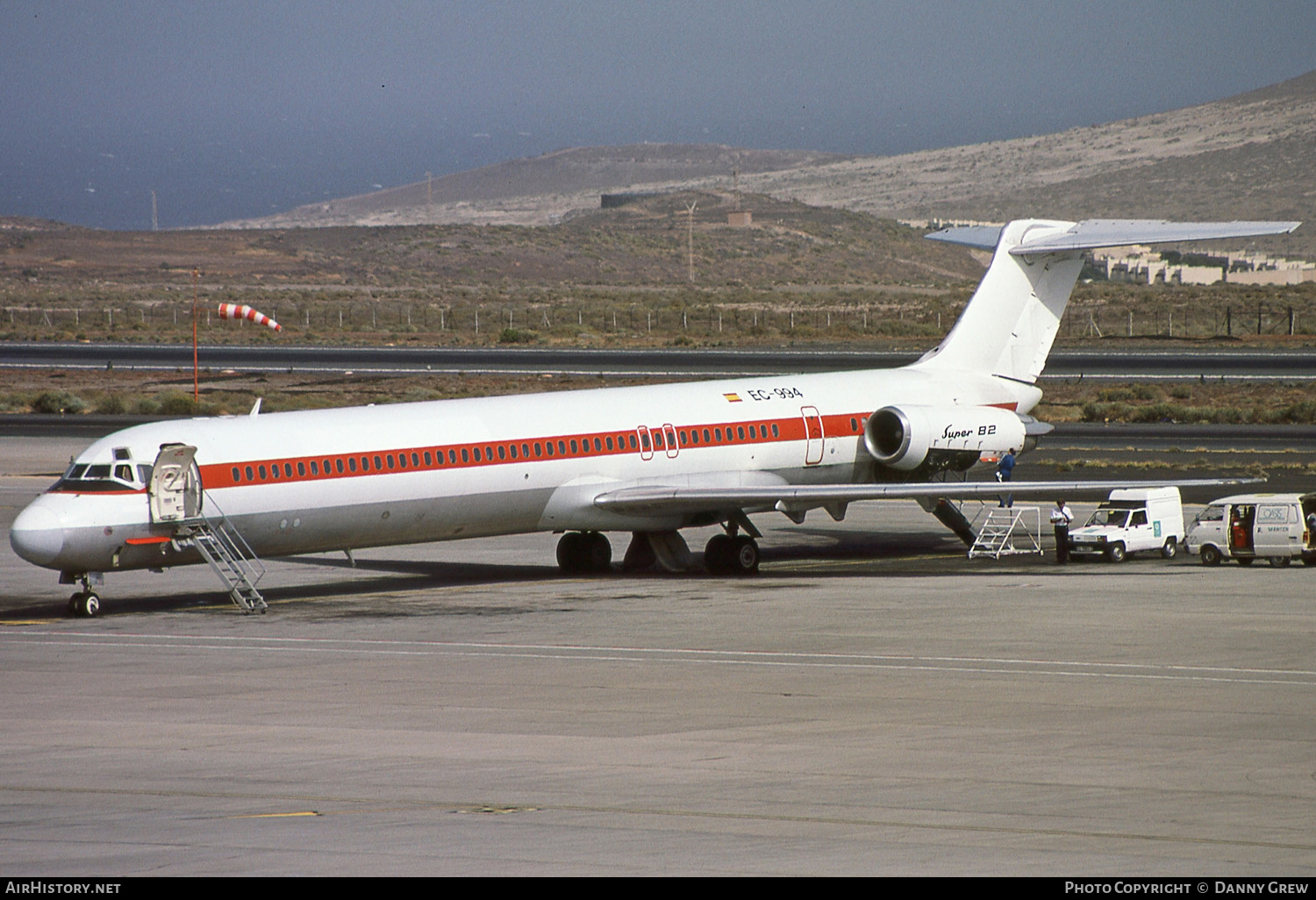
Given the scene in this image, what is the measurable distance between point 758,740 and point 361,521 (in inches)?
493

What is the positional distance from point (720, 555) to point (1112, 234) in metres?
11.0

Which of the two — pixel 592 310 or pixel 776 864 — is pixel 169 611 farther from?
pixel 592 310

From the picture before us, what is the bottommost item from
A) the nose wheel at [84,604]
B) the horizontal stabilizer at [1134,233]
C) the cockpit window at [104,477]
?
the nose wheel at [84,604]

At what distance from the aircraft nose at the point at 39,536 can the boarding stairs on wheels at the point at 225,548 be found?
1808 millimetres

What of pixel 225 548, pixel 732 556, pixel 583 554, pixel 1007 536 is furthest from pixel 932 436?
pixel 225 548

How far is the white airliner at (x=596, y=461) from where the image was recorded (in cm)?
2539

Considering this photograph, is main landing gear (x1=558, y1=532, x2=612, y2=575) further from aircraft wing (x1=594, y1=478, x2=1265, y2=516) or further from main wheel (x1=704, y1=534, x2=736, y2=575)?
main wheel (x1=704, y1=534, x2=736, y2=575)

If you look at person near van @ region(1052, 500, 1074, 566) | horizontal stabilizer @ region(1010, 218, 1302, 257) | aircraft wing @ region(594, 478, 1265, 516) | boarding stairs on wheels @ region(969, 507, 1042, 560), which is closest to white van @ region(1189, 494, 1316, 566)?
aircraft wing @ region(594, 478, 1265, 516)

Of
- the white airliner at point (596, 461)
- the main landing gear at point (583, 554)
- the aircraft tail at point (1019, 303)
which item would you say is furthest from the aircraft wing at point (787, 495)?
the aircraft tail at point (1019, 303)

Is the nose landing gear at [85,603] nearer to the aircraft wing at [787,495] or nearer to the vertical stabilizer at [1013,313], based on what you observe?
the aircraft wing at [787,495]

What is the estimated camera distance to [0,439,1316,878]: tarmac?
38.1 feet

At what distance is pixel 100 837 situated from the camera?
12.1 metres

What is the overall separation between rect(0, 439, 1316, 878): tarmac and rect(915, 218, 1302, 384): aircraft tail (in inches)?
266

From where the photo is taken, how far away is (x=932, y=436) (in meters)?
33.3
